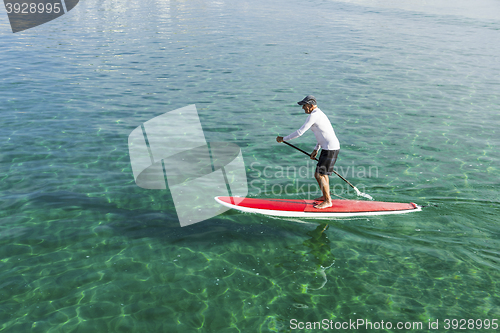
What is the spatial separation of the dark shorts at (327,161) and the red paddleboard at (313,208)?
0.89 meters

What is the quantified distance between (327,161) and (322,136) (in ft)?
1.97

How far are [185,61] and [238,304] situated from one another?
773 inches

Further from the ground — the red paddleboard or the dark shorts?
the dark shorts

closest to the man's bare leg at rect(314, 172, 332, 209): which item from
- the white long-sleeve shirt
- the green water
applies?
the green water

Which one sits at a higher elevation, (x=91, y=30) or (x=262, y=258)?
(x=262, y=258)

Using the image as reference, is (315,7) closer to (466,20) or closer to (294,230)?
(466,20)

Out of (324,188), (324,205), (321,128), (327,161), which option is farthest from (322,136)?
(324,205)

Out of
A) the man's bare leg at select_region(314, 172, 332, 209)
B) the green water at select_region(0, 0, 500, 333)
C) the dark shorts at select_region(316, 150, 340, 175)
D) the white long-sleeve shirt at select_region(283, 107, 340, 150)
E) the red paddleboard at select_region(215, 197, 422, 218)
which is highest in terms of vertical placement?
the white long-sleeve shirt at select_region(283, 107, 340, 150)

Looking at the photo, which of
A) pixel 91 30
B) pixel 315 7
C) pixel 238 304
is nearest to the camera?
pixel 238 304

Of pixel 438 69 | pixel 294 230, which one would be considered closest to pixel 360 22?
pixel 438 69

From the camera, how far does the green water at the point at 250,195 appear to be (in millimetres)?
6859

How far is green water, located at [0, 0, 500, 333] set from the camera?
6.86 meters

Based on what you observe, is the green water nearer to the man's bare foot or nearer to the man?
the man's bare foot

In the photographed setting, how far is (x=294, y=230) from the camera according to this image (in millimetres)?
8992
